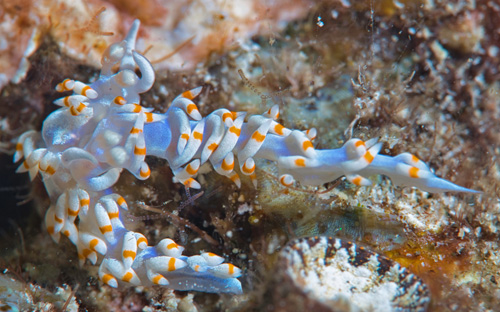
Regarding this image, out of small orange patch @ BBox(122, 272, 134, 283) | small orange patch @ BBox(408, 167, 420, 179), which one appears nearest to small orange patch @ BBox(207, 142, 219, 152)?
small orange patch @ BBox(122, 272, 134, 283)

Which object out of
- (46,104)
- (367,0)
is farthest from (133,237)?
(367,0)

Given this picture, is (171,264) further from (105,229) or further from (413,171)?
(413,171)

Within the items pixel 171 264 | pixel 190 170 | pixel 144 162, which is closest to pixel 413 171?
pixel 190 170

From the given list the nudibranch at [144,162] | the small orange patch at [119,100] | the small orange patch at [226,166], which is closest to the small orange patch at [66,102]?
the nudibranch at [144,162]

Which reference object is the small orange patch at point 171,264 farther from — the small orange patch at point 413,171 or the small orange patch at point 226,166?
the small orange patch at point 413,171

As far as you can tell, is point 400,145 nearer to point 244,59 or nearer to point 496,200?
A: point 496,200
